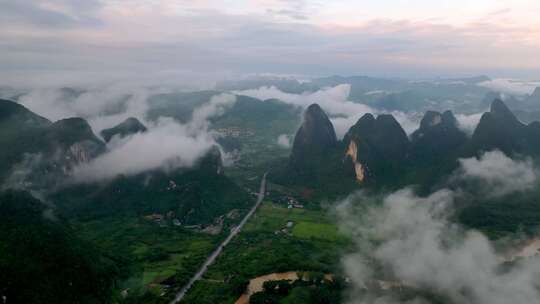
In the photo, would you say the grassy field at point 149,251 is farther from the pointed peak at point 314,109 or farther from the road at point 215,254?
the pointed peak at point 314,109

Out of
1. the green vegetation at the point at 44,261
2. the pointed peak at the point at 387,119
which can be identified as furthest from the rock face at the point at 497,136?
the green vegetation at the point at 44,261

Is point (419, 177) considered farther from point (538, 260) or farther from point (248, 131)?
point (248, 131)

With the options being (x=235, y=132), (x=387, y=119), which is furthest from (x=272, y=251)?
(x=235, y=132)

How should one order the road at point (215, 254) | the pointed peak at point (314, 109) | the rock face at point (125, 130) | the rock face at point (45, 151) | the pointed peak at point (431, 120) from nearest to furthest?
the road at point (215, 254)
the rock face at point (45, 151)
the rock face at point (125, 130)
the pointed peak at point (431, 120)
the pointed peak at point (314, 109)

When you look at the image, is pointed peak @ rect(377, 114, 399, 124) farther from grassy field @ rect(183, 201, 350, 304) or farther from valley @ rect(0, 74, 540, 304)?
grassy field @ rect(183, 201, 350, 304)

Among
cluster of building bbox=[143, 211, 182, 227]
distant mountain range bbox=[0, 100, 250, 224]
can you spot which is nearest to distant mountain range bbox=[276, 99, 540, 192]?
distant mountain range bbox=[0, 100, 250, 224]

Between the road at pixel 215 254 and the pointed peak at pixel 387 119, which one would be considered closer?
the road at pixel 215 254

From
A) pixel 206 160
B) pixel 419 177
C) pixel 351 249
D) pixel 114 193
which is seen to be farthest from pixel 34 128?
pixel 419 177
